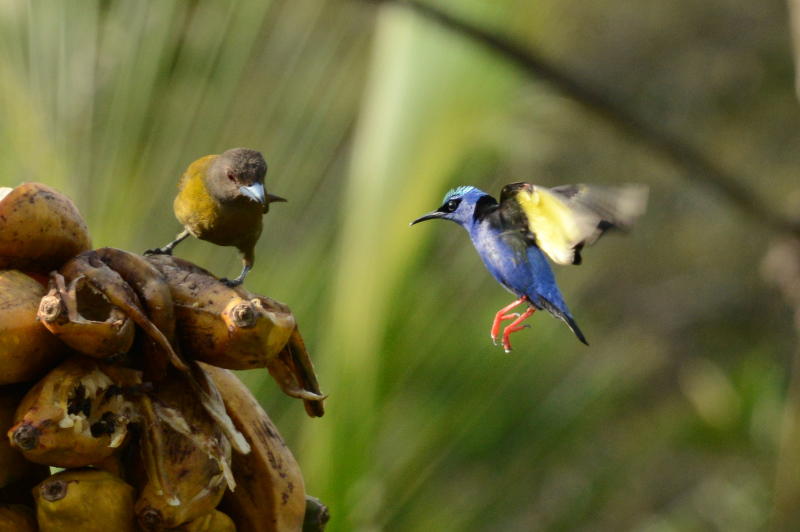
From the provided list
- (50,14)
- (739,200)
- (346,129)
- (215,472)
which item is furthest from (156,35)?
(739,200)

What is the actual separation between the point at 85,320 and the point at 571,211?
0.44 m

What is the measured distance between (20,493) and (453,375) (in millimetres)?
558

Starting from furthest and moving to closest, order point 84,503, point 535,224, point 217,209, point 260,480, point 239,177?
point 217,209 < point 239,177 < point 535,224 < point 260,480 < point 84,503

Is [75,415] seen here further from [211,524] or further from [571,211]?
[571,211]

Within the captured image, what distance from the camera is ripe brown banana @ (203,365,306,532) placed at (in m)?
0.78

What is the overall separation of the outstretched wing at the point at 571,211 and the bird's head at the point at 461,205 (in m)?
0.04

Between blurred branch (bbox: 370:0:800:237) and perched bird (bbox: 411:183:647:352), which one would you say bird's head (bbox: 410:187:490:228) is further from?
blurred branch (bbox: 370:0:800:237)

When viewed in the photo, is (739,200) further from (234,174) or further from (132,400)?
(132,400)

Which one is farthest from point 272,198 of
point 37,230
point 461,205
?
point 37,230

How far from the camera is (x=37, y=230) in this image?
0.71 metres

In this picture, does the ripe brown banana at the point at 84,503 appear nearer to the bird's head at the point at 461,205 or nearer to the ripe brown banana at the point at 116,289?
the ripe brown banana at the point at 116,289

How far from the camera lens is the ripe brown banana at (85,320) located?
0.62 metres

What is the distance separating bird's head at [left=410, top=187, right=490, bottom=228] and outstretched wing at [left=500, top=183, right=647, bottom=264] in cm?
4

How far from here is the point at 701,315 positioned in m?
3.98
